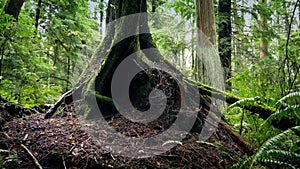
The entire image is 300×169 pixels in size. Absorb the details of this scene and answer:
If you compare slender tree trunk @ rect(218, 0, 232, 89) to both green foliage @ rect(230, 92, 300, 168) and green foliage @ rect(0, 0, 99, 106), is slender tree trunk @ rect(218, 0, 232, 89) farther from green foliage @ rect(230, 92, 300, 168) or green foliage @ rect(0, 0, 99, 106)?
green foliage @ rect(230, 92, 300, 168)

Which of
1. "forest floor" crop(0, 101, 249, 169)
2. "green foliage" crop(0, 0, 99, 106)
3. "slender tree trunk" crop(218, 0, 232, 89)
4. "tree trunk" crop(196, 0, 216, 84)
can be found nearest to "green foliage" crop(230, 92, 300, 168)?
"forest floor" crop(0, 101, 249, 169)

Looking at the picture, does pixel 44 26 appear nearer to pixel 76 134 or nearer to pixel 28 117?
pixel 28 117

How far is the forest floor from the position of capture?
247 cm

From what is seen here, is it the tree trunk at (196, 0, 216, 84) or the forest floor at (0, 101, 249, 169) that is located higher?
the tree trunk at (196, 0, 216, 84)

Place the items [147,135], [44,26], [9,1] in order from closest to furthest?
[147,135] < [9,1] < [44,26]

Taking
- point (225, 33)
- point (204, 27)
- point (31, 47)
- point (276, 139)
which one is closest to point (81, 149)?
point (276, 139)

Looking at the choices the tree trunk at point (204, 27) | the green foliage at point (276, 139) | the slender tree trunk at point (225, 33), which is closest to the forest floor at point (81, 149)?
the green foliage at point (276, 139)

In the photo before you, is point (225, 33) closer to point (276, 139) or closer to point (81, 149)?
point (276, 139)

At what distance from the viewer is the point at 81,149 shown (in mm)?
2625

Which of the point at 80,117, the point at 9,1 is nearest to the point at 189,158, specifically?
the point at 80,117

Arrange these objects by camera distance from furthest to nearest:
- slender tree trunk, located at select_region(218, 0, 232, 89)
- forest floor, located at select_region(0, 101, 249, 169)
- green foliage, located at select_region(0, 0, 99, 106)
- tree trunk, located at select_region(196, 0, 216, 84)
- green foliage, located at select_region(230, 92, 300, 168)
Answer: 1. slender tree trunk, located at select_region(218, 0, 232, 89)
2. tree trunk, located at select_region(196, 0, 216, 84)
3. green foliage, located at select_region(0, 0, 99, 106)
4. forest floor, located at select_region(0, 101, 249, 169)
5. green foliage, located at select_region(230, 92, 300, 168)

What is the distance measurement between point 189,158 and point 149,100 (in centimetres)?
108

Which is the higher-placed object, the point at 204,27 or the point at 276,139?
the point at 204,27

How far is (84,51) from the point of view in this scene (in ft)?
49.8
